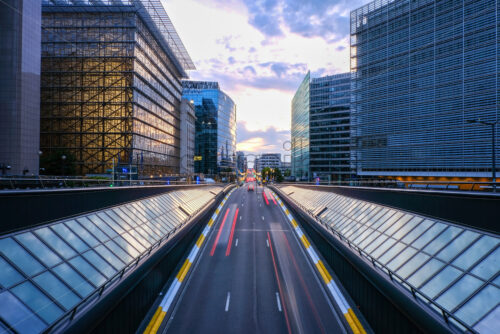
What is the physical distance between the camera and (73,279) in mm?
9109

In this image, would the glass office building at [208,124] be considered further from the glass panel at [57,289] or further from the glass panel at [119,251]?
the glass panel at [57,289]

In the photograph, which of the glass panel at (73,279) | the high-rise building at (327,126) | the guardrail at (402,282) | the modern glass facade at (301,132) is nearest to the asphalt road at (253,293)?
the guardrail at (402,282)

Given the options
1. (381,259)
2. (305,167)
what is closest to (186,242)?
(381,259)

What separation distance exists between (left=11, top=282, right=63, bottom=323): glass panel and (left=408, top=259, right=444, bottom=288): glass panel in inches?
499

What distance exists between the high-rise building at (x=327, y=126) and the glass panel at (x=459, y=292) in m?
87.7

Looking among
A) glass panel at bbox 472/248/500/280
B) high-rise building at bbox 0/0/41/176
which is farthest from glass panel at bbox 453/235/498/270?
high-rise building at bbox 0/0/41/176

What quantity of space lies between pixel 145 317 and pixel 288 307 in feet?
25.5

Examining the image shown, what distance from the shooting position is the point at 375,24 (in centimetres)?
6266

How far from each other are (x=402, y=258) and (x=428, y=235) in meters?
1.62

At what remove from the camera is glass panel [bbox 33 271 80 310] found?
7.99 m

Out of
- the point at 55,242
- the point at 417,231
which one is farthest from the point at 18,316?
the point at 417,231

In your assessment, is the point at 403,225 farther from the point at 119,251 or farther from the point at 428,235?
the point at 119,251

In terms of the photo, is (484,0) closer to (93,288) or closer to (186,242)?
(186,242)

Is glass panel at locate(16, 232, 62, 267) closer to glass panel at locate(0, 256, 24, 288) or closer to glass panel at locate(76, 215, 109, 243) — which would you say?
glass panel at locate(0, 256, 24, 288)
